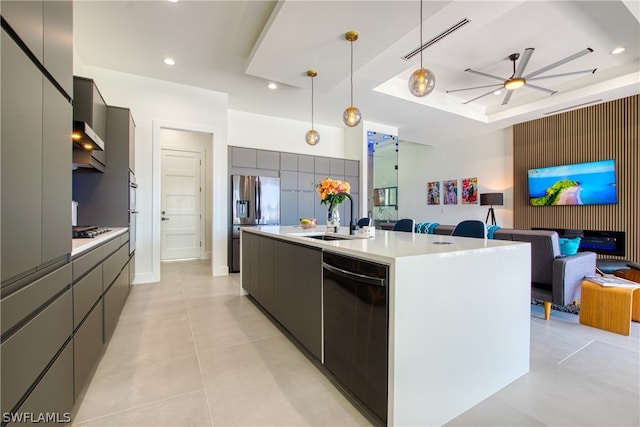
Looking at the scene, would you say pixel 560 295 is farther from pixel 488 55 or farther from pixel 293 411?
pixel 488 55

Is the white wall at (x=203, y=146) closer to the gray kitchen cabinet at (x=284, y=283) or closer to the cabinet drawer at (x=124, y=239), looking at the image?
the cabinet drawer at (x=124, y=239)

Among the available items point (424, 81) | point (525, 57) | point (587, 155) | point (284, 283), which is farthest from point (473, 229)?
point (587, 155)

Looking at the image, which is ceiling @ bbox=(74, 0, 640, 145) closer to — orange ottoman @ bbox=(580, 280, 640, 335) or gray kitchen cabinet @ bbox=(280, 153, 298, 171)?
gray kitchen cabinet @ bbox=(280, 153, 298, 171)

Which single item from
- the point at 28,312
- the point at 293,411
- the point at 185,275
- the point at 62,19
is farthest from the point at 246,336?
the point at 185,275

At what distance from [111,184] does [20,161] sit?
9.24ft

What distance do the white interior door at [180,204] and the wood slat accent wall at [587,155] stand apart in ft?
23.8

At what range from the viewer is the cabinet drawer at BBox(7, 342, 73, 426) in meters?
1.02

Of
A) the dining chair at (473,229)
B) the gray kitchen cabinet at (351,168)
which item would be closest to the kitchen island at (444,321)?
the dining chair at (473,229)

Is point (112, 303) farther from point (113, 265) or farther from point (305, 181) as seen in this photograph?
point (305, 181)

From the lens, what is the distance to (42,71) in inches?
44.2

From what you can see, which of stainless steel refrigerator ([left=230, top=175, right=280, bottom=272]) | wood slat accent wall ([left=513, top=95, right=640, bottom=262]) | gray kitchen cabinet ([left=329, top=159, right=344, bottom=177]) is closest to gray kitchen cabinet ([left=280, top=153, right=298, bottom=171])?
stainless steel refrigerator ([left=230, top=175, right=280, bottom=272])

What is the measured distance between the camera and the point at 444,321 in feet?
4.73

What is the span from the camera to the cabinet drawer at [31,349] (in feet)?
2.82

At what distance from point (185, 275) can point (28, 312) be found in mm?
4119
